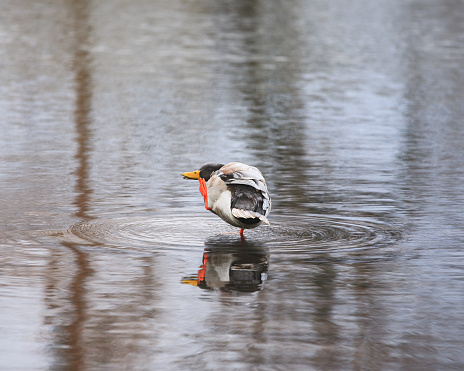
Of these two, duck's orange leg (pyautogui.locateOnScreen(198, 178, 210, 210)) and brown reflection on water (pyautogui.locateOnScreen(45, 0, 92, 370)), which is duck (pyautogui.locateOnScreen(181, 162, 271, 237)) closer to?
duck's orange leg (pyautogui.locateOnScreen(198, 178, 210, 210))

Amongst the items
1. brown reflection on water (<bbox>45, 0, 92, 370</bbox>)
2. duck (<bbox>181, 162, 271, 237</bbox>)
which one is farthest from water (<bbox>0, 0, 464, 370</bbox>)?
duck (<bbox>181, 162, 271, 237</bbox>)

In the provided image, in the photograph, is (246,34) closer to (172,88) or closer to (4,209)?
(172,88)

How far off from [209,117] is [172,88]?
3.87 metres

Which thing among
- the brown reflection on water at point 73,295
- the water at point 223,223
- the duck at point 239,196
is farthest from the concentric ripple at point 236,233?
the brown reflection on water at point 73,295

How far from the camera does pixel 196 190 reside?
1149 centimetres

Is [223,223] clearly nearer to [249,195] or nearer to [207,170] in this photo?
[207,170]

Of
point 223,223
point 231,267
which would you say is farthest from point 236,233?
point 231,267

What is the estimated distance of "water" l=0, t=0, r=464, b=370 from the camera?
6.21 metres

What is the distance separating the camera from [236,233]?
367 inches

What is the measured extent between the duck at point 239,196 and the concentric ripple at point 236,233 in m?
0.28

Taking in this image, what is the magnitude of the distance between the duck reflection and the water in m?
0.03

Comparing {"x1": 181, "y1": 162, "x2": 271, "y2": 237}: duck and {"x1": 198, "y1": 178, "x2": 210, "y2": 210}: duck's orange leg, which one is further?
{"x1": 198, "y1": 178, "x2": 210, "y2": 210}: duck's orange leg

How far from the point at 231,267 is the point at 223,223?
173cm

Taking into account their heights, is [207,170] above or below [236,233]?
above
